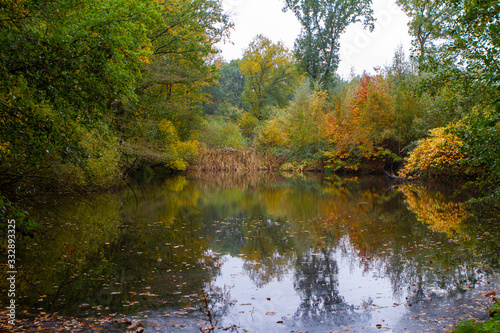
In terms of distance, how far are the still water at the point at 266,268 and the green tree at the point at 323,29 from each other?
2938cm

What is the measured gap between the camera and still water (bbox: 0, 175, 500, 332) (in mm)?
4723

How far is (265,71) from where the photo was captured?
4850cm

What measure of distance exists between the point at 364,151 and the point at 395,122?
359 centimetres

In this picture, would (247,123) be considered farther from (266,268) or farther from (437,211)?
(266,268)

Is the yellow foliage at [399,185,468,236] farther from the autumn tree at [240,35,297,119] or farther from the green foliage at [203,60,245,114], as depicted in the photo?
the green foliage at [203,60,245,114]

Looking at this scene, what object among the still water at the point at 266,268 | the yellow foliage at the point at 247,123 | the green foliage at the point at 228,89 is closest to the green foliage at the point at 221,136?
the yellow foliage at the point at 247,123

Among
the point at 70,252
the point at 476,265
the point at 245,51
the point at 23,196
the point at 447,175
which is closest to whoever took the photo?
the point at 476,265

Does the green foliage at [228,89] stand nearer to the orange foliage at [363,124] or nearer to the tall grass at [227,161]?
the tall grass at [227,161]

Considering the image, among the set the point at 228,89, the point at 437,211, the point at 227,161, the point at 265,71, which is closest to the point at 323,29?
the point at 265,71

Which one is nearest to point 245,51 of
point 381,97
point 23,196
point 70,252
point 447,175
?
point 381,97

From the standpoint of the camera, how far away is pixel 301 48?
129 feet

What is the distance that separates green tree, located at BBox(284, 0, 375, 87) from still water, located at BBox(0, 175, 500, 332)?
1157 inches

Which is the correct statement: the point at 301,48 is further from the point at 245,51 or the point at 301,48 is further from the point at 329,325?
the point at 329,325

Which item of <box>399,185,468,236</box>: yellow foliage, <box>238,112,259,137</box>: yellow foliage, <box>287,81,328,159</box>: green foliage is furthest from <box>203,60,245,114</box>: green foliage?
<box>399,185,468,236</box>: yellow foliage
